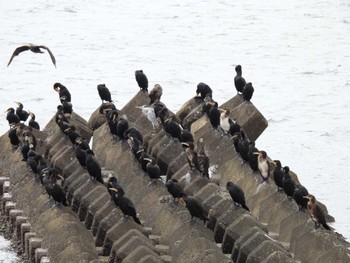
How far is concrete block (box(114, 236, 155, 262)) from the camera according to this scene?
27422mm

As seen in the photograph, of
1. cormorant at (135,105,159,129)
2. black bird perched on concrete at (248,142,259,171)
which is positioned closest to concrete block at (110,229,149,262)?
black bird perched on concrete at (248,142,259,171)

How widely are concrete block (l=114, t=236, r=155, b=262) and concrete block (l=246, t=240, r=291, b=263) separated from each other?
1.34 meters

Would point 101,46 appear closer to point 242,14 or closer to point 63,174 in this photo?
point 242,14

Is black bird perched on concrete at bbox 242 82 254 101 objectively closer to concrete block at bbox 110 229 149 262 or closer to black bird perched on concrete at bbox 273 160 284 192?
black bird perched on concrete at bbox 273 160 284 192

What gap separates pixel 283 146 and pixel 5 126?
5492mm

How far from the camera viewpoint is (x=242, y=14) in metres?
62.3

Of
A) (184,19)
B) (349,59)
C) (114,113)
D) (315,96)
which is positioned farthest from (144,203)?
(184,19)

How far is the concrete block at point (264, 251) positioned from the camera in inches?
1064

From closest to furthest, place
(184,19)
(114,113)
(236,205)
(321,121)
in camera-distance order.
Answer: (236,205) < (114,113) < (321,121) < (184,19)

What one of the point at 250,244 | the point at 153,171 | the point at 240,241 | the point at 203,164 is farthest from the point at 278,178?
the point at 250,244

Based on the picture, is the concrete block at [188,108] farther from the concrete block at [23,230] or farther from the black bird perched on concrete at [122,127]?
the concrete block at [23,230]

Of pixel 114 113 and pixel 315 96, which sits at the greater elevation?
pixel 114 113

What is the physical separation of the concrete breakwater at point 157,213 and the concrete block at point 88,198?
2 centimetres

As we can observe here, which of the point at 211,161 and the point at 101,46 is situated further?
the point at 101,46
